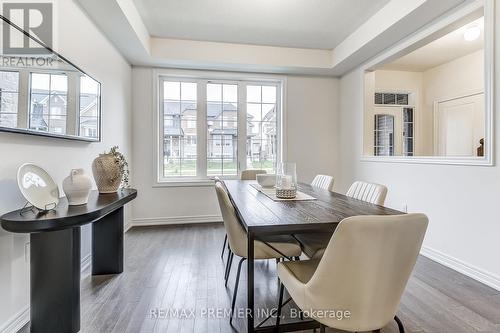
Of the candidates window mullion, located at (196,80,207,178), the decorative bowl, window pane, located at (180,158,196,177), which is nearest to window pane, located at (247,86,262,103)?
window mullion, located at (196,80,207,178)

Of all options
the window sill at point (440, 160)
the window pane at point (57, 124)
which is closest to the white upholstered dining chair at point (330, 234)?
the window sill at point (440, 160)

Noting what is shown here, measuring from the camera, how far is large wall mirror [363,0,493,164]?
379cm

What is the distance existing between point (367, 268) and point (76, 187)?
168 centimetres

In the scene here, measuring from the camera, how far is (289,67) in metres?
3.93

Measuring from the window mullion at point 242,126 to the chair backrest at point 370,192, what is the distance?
91.3 inches

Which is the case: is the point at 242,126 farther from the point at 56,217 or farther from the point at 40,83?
the point at 56,217

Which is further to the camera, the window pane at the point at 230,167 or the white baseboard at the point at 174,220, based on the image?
the window pane at the point at 230,167

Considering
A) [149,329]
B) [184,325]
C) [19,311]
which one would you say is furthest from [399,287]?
[19,311]

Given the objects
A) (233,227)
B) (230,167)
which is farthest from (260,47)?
(233,227)

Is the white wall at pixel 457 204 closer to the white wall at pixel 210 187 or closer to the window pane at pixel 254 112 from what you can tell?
the white wall at pixel 210 187

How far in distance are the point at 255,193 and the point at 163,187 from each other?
2278mm

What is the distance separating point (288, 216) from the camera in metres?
1.41

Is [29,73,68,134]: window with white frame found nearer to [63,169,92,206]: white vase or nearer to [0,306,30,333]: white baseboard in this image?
[63,169,92,206]: white vase

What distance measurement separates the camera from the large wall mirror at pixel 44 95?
1.45m
